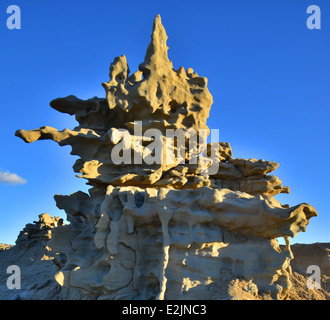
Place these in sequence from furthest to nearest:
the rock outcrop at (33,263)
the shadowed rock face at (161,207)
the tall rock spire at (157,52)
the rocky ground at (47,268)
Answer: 1. the rock outcrop at (33,263)
2. the tall rock spire at (157,52)
3. the rocky ground at (47,268)
4. the shadowed rock face at (161,207)

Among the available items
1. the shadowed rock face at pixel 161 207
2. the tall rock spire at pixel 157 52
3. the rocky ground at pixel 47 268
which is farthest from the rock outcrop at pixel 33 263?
the tall rock spire at pixel 157 52

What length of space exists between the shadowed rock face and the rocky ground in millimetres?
762

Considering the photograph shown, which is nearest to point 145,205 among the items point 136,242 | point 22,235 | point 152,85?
point 136,242

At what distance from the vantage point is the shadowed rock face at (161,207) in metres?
6.82

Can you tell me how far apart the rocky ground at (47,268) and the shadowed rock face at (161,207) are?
762 millimetres

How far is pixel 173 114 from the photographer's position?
34.7 ft

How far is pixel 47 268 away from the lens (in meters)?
15.2

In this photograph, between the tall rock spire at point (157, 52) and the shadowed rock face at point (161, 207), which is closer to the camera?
the shadowed rock face at point (161, 207)

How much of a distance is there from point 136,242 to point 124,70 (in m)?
5.75

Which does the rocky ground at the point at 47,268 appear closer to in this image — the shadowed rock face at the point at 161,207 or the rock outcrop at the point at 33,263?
the rock outcrop at the point at 33,263

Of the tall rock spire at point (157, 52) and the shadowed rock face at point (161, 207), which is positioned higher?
the tall rock spire at point (157, 52)

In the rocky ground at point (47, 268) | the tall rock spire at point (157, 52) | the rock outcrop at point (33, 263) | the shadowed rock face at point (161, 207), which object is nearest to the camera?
the shadowed rock face at point (161, 207)
